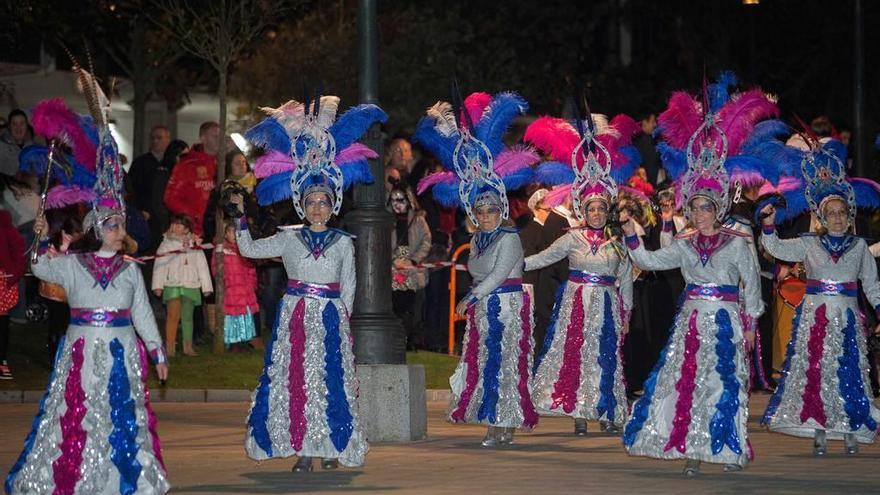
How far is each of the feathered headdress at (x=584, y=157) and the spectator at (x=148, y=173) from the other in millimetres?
7871

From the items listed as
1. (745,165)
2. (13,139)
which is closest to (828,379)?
(745,165)

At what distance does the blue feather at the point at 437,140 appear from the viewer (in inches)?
591

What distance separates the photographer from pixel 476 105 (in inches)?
600

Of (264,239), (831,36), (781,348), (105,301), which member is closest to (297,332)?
(264,239)

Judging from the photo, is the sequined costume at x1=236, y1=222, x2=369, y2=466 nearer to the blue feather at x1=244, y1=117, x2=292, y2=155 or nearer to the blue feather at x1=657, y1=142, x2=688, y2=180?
the blue feather at x1=244, y1=117, x2=292, y2=155

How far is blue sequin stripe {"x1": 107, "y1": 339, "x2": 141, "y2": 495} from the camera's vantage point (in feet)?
35.8

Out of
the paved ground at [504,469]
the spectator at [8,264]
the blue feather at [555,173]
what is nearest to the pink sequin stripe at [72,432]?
the paved ground at [504,469]

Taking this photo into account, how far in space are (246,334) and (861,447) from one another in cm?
888

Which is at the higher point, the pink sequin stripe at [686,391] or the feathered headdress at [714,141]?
the feathered headdress at [714,141]

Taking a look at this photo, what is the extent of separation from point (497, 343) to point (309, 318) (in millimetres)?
2539

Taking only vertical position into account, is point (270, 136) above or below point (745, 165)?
above

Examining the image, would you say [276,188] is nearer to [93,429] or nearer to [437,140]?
[437,140]

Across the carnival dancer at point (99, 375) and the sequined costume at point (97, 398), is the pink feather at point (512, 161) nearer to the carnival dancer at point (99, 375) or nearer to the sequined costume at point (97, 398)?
the carnival dancer at point (99, 375)

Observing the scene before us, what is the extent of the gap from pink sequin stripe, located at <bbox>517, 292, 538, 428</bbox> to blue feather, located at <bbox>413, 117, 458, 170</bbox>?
4.33 feet
